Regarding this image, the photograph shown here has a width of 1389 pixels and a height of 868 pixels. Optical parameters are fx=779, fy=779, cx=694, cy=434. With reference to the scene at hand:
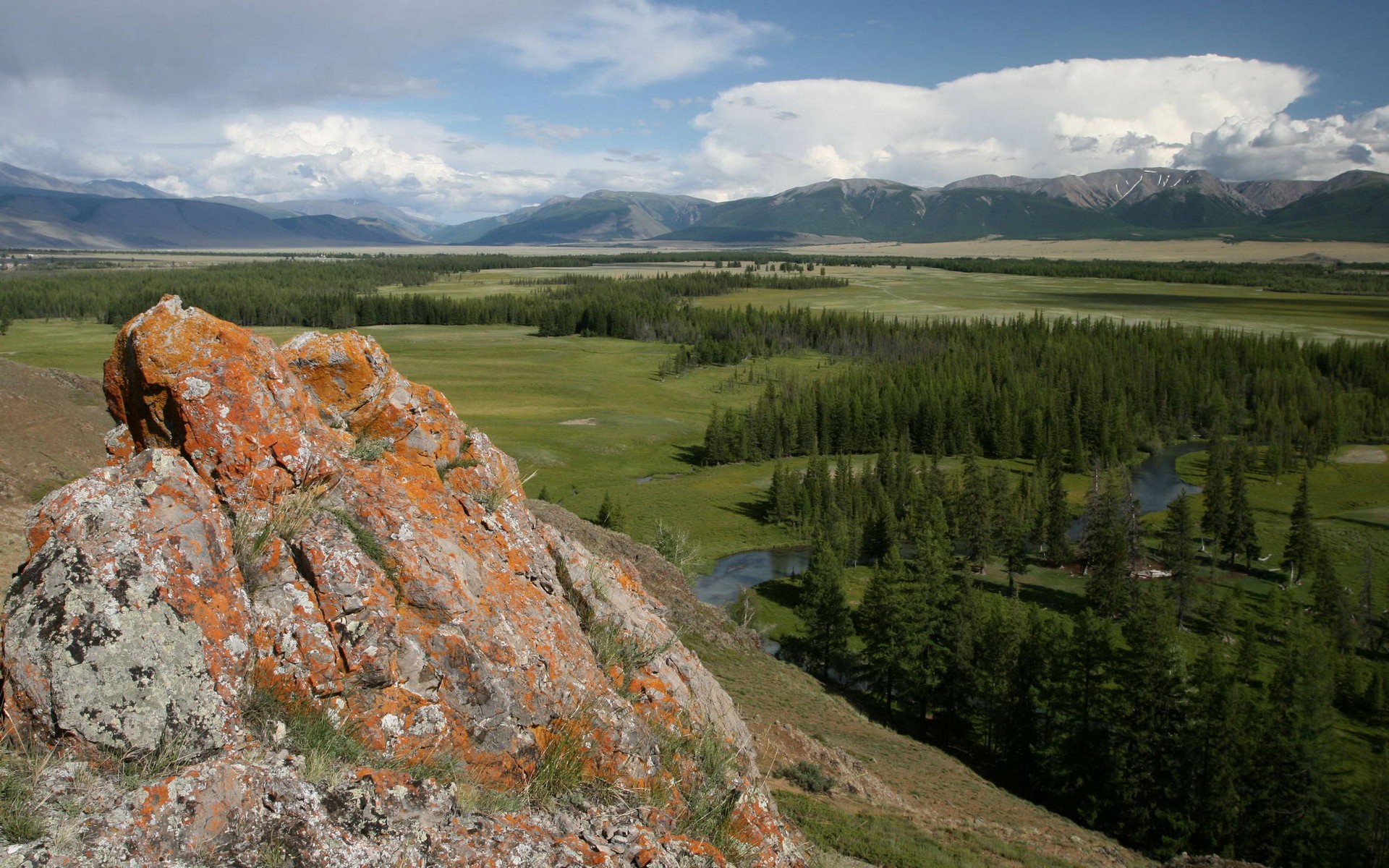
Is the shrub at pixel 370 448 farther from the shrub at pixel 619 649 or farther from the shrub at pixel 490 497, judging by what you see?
the shrub at pixel 619 649

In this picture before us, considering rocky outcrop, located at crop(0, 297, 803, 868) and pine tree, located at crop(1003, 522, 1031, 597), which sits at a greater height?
rocky outcrop, located at crop(0, 297, 803, 868)

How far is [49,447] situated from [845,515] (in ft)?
212

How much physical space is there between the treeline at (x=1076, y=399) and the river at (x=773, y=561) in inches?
328

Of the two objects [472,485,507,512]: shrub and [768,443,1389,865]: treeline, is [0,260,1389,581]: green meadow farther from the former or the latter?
[472,485,507,512]: shrub

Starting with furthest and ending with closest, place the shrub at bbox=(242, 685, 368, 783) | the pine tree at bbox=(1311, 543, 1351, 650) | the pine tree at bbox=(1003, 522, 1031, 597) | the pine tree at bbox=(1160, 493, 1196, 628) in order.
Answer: the pine tree at bbox=(1003, 522, 1031, 597) → the pine tree at bbox=(1160, 493, 1196, 628) → the pine tree at bbox=(1311, 543, 1351, 650) → the shrub at bbox=(242, 685, 368, 783)

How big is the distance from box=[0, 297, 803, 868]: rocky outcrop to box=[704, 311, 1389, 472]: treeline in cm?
8756

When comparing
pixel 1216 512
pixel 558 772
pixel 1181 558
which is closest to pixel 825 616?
pixel 1181 558

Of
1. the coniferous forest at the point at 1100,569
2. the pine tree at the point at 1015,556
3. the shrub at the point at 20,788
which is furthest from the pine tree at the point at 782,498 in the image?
the shrub at the point at 20,788

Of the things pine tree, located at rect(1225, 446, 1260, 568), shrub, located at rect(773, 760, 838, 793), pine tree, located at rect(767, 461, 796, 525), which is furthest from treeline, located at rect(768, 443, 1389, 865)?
shrub, located at rect(773, 760, 838, 793)

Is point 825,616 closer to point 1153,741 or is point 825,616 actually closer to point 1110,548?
point 1153,741

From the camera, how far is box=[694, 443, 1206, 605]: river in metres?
63.2

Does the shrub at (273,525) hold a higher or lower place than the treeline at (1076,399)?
higher

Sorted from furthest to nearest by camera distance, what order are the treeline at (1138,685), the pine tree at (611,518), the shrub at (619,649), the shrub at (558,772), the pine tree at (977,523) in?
the pine tree at (977,523), the pine tree at (611,518), the treeline at (1138,685), the shrub at (619,649), the shrub at (558,772)

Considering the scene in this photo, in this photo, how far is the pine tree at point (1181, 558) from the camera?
62.0m
